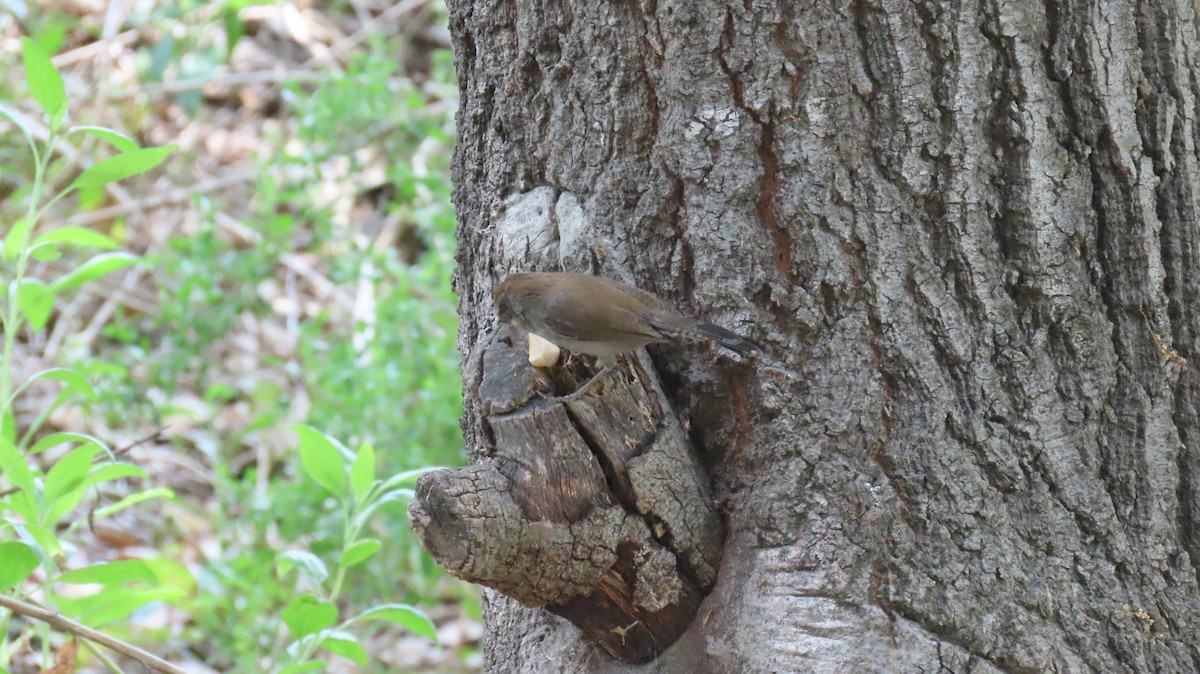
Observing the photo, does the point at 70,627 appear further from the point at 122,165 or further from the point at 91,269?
the point at 122,165

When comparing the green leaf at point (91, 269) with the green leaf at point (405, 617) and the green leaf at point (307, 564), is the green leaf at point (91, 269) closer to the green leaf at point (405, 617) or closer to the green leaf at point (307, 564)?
the green leaf at point (307, 564)

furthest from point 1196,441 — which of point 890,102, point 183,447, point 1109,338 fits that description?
point 183,447

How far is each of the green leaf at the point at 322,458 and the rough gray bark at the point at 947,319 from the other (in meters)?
0.94

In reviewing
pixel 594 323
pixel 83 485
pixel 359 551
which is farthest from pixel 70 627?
pixel 594 323

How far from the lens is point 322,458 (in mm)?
2482

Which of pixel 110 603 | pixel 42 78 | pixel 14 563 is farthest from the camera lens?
pixel 110 603

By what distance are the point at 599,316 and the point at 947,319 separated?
1.99 feet

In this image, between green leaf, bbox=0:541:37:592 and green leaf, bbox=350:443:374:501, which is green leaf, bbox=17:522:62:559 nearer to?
green leaf, bbox=0:541:37:592

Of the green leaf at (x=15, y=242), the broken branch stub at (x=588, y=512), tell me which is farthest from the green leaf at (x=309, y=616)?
the green leaf at (x=15, y=242)

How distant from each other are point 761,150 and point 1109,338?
27.5 inches

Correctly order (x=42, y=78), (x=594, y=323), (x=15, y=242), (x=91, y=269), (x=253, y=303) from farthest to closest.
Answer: (x=253, y=303), (x=15, y=242), (x=91, y=269), (x=42, y=78), (x=594, y=323)

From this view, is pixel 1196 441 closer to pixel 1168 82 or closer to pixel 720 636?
pixel 1168 82

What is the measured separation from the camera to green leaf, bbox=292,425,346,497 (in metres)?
2.44

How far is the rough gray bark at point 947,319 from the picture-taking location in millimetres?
1854
